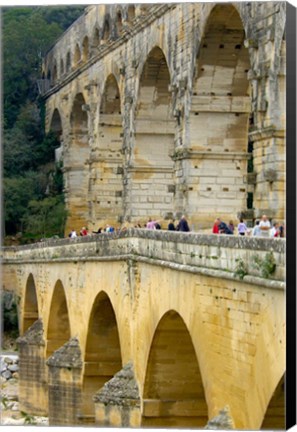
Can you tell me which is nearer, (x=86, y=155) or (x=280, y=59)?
(x=280, y=59)

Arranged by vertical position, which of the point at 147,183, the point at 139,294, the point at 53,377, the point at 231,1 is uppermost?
the point at 231,1

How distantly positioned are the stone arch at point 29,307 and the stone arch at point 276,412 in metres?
26.0

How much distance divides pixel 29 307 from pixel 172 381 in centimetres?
2019

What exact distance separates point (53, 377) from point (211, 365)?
13.6m

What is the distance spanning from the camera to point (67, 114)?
47531 mm

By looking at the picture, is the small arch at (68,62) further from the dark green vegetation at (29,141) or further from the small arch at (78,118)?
the small arch at (78,118)

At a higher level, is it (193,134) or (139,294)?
(193,134)

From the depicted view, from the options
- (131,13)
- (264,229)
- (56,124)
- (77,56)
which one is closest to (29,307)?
(56,124)

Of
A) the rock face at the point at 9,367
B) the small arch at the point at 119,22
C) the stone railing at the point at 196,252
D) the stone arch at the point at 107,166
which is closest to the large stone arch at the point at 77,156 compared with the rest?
the stone arch at the point at 107,166

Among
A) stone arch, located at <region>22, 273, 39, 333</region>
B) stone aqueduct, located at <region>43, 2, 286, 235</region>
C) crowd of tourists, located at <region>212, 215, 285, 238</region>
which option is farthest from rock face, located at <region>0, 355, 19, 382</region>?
crowd of tourists, located at <region>212, 215, 285, 238</region>

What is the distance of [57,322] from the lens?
3722 centimetres

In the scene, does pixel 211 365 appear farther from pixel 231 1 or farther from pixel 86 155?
pixel 86 155

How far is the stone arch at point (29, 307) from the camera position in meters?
42.6

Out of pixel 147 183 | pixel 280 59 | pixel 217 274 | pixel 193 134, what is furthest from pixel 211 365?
pixel 147 183
